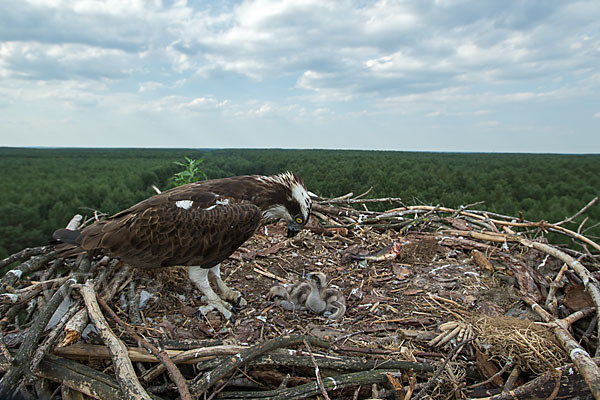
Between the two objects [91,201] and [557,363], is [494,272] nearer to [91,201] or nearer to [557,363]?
[557,363]

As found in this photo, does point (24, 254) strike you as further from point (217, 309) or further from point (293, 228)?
point (293, 228)

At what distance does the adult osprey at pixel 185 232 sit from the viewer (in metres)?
3.79

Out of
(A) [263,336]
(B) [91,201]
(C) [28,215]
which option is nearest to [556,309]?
(A) [263,336]

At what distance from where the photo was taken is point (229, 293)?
4301 mm

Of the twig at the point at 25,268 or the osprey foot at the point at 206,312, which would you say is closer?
the twig at the point at 25,268

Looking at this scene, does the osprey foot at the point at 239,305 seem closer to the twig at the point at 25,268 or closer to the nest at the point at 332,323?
the nest at the point at 332,323

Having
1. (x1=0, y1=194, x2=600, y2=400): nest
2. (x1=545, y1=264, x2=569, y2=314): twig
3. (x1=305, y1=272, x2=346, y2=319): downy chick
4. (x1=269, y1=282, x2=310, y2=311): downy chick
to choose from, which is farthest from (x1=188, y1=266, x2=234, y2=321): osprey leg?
(x1=545, y1=264, x2=569, y2=314): twig

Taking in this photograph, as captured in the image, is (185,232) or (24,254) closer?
(185,232)

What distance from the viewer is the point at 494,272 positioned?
4.70 meters

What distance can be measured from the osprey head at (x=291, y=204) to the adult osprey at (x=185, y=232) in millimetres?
397

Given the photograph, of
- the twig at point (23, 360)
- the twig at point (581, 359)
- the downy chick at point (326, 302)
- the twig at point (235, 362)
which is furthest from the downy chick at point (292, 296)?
the twig at point (581, 359)

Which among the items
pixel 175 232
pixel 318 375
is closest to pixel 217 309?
pixel 175 232

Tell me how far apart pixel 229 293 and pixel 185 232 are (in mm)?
941

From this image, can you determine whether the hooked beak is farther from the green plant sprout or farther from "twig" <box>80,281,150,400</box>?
the green plant sprout
